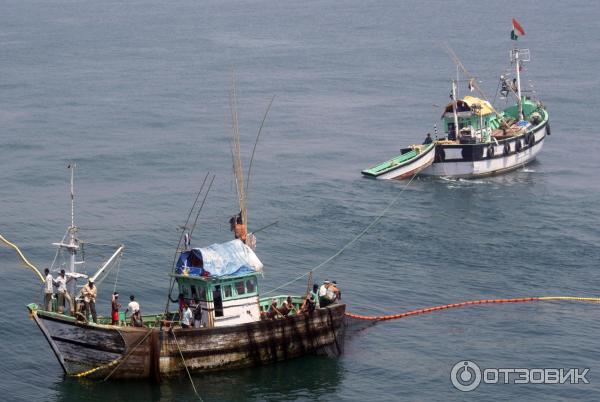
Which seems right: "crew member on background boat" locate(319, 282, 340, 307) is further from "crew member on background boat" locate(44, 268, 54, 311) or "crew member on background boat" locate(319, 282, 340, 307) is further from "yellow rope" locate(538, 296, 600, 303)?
"yellow rope" locate(538, 296, 600, 303)

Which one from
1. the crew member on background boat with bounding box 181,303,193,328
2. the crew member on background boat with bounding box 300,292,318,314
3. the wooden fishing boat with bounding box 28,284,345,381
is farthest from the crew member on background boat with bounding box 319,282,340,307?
the crew member on background boat with bounding box 181,303,193,328

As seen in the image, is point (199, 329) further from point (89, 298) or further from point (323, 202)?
point (323, 202)

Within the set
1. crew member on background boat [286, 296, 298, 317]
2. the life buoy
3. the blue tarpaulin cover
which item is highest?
the blue tarpaulin cover

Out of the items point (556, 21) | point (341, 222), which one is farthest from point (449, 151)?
point (556, 21)

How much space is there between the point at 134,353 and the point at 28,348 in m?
9.08

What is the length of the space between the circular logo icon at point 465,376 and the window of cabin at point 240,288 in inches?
428

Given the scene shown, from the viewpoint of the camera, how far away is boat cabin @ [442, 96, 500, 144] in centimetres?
10000

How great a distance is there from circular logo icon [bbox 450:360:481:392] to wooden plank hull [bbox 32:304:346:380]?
7.92 m

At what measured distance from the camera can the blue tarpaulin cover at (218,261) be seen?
5316 cm

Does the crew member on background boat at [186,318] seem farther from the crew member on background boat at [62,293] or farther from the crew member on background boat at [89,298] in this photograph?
the crew member on background boat at [62,293]

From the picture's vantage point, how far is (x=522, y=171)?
103375 millimetres

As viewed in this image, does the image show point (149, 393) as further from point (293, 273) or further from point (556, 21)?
point (556, 21)

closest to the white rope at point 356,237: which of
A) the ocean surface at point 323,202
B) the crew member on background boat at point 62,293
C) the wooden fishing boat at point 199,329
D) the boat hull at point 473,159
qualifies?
the ocean surface at point 323,202

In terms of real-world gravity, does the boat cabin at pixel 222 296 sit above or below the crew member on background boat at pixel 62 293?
below
